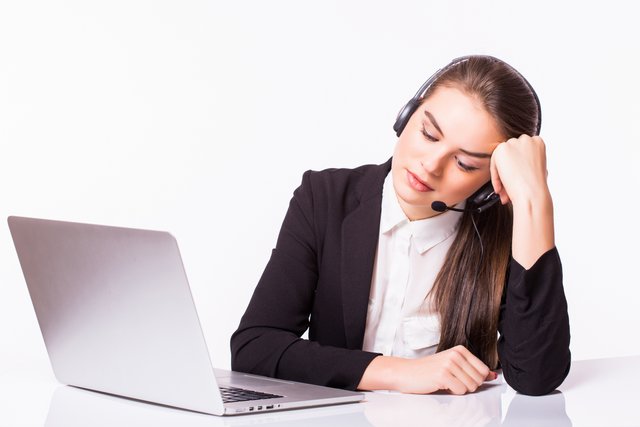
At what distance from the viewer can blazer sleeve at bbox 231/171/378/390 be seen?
1692 mm

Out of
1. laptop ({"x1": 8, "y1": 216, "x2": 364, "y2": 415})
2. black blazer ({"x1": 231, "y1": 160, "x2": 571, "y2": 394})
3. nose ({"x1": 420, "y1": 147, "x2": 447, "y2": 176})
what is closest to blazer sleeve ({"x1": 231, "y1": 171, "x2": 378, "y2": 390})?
black blazer ({"x1": 231, "y1": 160, "x2": 571, "y2": 394})

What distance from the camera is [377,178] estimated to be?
213 cm

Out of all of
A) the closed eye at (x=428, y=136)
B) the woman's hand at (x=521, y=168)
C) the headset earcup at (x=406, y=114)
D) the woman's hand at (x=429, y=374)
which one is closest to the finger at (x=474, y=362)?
the woman's hand at (x=429, y=374)

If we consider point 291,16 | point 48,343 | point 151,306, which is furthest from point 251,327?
point 291,16

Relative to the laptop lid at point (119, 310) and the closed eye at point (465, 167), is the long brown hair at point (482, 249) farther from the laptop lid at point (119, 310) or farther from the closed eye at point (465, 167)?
the laptop lid at point (119, 310)

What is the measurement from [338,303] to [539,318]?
0.48 metres

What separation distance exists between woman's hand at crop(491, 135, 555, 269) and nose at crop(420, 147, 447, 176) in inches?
4.1

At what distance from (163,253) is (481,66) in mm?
975

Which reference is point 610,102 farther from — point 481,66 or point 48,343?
point 48,343

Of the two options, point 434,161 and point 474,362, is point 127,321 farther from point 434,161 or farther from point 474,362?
point 434,161

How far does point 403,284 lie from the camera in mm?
2078

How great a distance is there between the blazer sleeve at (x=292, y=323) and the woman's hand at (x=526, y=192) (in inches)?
14.4

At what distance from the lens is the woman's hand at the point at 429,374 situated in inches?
63.1

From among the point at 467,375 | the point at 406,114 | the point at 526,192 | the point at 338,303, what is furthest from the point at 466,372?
the point at 406,114
